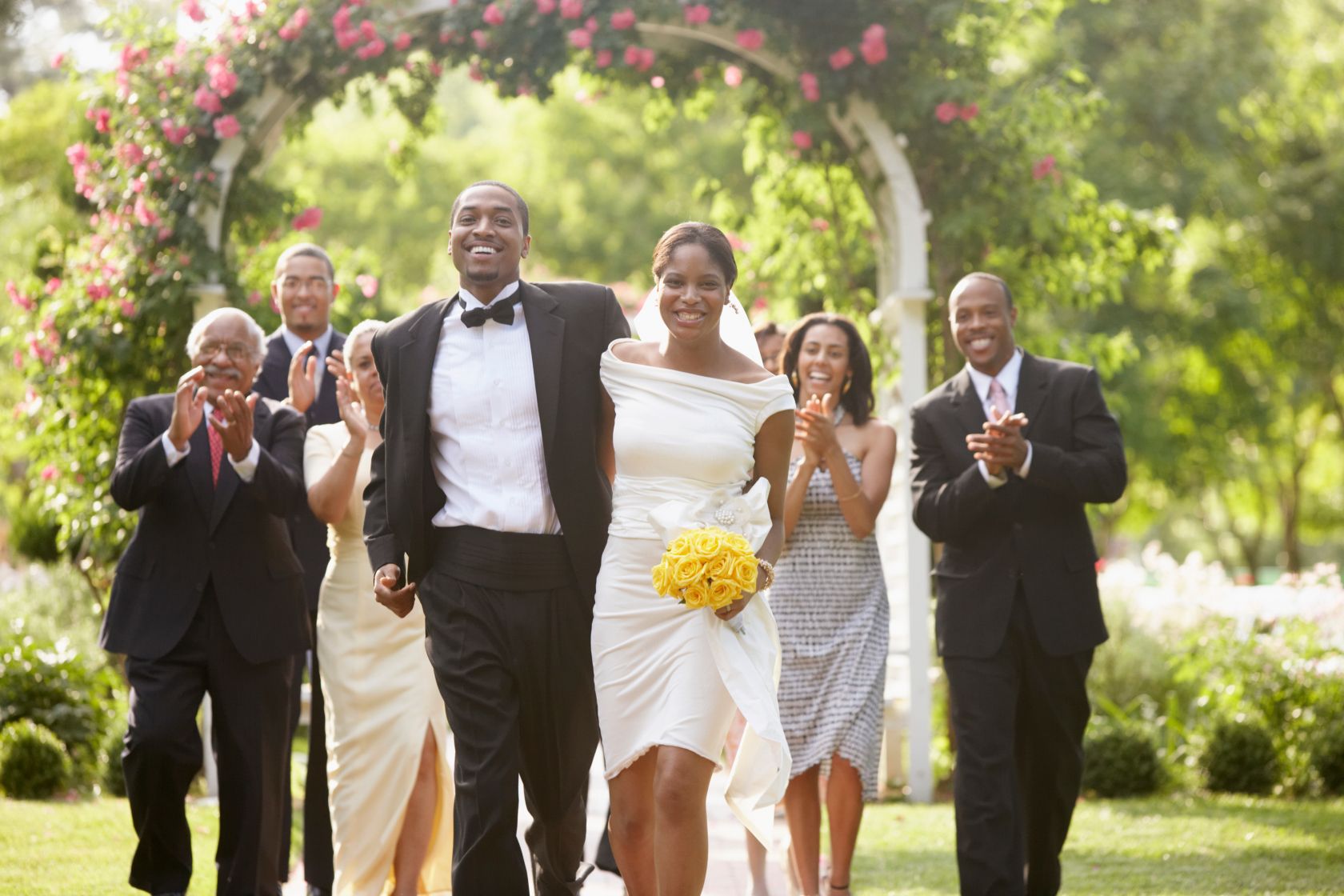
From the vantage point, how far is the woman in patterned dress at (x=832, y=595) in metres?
6.54

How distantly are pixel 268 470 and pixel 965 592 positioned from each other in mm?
2703

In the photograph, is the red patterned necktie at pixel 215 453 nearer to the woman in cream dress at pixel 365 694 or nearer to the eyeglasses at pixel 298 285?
the woman in cream dress at pixel 365 694

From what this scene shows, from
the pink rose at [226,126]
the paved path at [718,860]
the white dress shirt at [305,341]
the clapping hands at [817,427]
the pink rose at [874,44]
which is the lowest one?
the paved path at [718,860]

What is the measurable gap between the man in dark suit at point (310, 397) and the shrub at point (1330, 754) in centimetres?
586

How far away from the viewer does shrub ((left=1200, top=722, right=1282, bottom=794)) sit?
9547 millimetres

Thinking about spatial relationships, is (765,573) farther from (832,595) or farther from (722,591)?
(832,595)

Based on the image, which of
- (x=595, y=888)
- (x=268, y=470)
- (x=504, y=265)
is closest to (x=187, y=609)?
(x=268, y=470)

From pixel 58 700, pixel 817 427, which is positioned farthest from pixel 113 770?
pixel 817 427

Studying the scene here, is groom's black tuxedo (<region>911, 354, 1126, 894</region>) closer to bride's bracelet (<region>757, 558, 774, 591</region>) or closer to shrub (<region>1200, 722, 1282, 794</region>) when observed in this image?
bride's bracelet (<region>757, 558, 774, 591</region>)

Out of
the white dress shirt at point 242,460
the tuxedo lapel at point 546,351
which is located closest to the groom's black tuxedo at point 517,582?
the tuxedo lapel at point 546,351

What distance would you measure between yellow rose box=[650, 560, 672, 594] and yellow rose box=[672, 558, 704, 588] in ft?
0.05

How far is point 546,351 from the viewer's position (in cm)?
499

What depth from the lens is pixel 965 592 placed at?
613 cm

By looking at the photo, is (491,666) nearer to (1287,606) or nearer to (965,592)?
(965,592)
